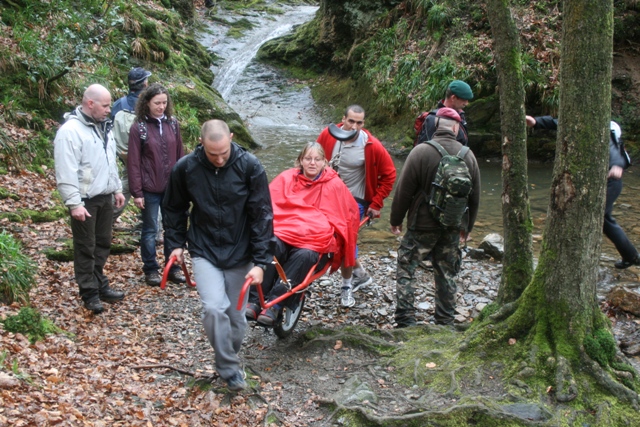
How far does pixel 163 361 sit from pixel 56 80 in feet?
23.7

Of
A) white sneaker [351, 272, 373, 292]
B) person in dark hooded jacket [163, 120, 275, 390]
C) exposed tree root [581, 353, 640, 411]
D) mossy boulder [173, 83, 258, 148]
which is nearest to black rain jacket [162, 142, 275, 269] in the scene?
person in dark hooded jacket [163, 120, 275, 390]

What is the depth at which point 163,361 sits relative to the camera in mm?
4961

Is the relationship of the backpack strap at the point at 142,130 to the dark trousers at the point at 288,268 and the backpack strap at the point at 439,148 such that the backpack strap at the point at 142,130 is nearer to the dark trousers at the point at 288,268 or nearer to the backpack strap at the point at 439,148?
the dark trousers at the point at 288,268

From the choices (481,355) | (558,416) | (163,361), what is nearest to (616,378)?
(558,416)

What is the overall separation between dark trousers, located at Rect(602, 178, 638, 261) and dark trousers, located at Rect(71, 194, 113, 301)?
5458mm

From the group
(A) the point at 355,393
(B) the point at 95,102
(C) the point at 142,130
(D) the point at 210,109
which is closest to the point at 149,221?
(C) the point at 142,130

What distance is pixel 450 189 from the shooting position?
5062mm

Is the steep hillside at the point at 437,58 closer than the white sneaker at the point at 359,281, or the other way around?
the white sneaker at the point at 359,281

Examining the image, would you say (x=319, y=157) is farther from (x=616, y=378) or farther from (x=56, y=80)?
(x=56, y=80)

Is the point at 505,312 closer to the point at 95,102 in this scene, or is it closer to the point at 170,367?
the point at 170,367

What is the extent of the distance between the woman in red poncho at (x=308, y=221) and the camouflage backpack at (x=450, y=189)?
84cm

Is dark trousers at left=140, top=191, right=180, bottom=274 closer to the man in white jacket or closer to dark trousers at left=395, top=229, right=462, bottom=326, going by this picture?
the man in white jacket

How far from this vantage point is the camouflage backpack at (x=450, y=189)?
16.6 feet

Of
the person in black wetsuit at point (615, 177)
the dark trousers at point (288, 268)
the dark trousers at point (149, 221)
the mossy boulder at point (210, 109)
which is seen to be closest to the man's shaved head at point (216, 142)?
the dark trousers at point (288, 268)
